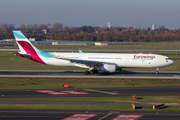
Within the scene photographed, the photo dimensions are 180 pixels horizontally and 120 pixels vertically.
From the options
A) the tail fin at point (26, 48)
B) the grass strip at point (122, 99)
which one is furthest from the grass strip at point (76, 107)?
the tail fin at point (26, 48)

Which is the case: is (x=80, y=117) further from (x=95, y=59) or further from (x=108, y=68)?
(x=95, y=59)

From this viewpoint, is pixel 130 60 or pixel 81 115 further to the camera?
pixel 130 60

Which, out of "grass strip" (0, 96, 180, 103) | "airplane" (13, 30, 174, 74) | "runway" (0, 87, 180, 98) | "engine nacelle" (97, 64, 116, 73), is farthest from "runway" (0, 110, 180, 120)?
"airplane" (13, 30, 174, 74)

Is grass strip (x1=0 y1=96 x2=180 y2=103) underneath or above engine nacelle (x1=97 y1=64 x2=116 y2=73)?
underneath

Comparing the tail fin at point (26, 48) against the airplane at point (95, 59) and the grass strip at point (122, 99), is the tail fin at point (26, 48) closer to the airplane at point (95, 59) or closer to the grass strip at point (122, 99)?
the airplane at point (95, 59)

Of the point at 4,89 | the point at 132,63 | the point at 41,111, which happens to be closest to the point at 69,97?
the point at 41,111

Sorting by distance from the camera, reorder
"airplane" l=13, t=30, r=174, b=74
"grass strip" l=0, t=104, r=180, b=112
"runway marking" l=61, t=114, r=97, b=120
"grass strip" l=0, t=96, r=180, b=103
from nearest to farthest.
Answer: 1. "runway marking" l=61, t=114, r=97, b=120
2. "grass strip" l=0, t=104, r=180, b=112
3. "grass strip" l=0, t=96, r=180, b=103
4. "airplane" l=13, t=30, r=174, b=74

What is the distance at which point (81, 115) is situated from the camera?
1980cm

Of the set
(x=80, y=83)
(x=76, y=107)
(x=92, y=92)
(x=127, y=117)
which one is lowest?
(x=127, y=117)

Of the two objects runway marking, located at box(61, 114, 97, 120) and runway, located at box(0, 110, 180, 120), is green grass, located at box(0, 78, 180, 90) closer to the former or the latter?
runway, located at box(0, 110, 180, 120)

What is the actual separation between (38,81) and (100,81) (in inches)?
384

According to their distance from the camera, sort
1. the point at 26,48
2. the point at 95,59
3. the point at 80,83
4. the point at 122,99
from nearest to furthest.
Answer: the point at 122,99 < the point at 80,83 < the point at 95,59 < the point at 26,48

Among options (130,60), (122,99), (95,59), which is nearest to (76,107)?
(122,99)

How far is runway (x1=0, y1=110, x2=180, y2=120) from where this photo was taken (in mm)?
18984
